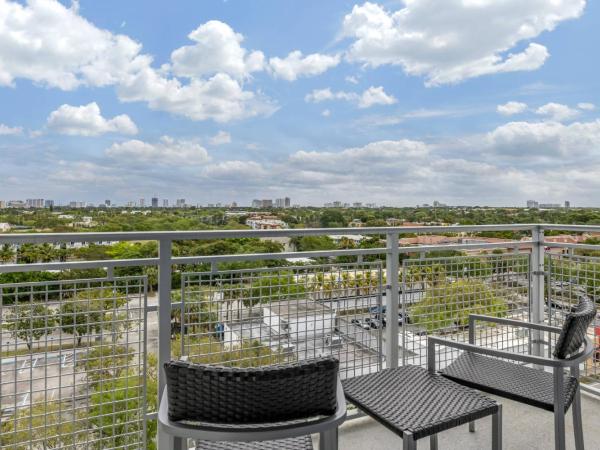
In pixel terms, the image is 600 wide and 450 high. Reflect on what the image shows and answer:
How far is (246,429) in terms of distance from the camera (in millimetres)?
1034

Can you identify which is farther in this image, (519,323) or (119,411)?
(519,323)

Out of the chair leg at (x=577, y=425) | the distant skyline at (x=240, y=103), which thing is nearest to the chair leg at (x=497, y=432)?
the chair leg at (x=577, y=425)

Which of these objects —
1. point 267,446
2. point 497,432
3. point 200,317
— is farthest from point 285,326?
point 497,432

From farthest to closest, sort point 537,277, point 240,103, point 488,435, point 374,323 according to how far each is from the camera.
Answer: point 240,103 < point 537,277 < point 374,323 < point 488,435

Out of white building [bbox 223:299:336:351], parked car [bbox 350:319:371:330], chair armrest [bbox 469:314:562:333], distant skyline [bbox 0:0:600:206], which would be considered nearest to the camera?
chair armrest [bbox 469:314:562:333]

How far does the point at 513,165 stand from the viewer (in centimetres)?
3103

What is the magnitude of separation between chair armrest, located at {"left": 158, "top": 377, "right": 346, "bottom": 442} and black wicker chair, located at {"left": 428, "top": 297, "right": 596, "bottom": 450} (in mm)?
962

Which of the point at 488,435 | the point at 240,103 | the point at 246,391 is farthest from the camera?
the point at 240,103

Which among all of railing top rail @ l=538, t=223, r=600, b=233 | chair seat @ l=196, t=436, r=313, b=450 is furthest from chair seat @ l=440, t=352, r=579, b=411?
railing top rail @ l=538, t=223, r=600, b=233

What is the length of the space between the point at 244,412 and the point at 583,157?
1953 centimetres

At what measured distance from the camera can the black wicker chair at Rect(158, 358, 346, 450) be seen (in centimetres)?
102

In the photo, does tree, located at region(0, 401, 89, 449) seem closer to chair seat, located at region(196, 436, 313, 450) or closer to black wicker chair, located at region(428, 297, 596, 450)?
chair seat, located at region(196, 436, 313, 450)

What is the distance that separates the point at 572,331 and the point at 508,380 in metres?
0.48

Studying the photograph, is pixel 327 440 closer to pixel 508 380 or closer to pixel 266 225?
pixel 508 380
